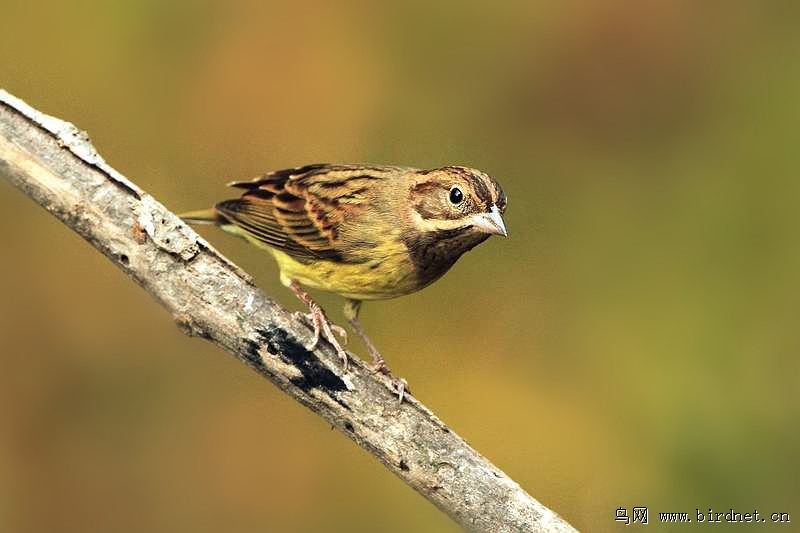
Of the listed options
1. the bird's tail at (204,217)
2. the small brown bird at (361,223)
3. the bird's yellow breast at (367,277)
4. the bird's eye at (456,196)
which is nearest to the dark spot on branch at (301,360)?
the small brown bird at (361,223)

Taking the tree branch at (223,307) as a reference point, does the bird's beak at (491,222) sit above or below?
above

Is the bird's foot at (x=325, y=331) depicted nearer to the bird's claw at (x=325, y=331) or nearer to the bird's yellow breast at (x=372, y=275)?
the bird's claw at (x=325, y=331)

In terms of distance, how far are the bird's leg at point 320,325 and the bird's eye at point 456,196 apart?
0.73 m

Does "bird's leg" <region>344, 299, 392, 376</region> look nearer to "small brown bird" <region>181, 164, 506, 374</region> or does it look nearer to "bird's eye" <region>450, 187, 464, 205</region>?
"small brown bird" <region>181, 164, 506, 374</region>

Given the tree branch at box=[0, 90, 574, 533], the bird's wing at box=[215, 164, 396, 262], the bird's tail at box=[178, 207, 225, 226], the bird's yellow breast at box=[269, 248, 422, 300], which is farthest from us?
the bird's tail at box=[178, 207, 225, 226]

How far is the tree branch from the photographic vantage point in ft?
14.1

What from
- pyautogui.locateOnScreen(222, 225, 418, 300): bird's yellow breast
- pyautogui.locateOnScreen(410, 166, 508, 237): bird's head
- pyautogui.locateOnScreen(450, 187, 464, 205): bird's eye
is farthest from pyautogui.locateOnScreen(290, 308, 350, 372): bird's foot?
pyautogui.locateOnScreen(450, 187, 464, 205): bird's eye

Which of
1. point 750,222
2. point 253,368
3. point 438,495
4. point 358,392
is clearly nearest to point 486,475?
point 438,495

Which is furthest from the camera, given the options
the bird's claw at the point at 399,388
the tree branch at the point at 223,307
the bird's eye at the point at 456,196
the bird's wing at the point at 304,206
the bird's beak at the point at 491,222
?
the bird's wing at the point at 304,206

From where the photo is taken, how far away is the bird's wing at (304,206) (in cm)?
508

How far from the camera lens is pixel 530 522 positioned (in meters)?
4.34

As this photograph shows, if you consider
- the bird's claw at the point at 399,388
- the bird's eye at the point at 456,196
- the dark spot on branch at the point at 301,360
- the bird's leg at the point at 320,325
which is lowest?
the dark spot on branch at the point at 301,360

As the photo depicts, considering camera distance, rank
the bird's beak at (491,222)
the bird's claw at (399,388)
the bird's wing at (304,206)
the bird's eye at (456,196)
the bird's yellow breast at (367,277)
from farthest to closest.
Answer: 1. the bird's wing at (304,206)
2. the bird's yellow breast at (367,277)
3. the bird's eye at (456,196)
4. the bird's beak at (491,222)
5. the bird's claw at (399,388)

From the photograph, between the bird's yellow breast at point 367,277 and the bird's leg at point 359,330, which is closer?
the bird's yellow breast at point 367,277
